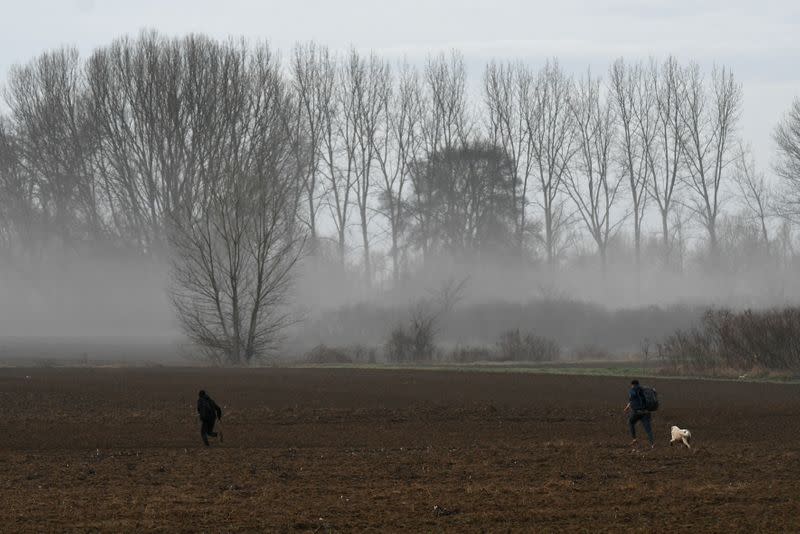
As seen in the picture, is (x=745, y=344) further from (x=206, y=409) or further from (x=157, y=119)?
(x=157, y=119)

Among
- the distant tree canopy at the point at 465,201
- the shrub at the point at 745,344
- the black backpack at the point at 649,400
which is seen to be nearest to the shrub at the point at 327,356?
the shrub at the point at 745,344

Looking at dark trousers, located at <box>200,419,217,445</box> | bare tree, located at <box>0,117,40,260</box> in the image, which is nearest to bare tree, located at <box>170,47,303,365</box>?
dark trousers, located at <box>200,419,217,445</box>

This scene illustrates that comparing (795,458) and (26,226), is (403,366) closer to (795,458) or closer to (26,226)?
(795,458)

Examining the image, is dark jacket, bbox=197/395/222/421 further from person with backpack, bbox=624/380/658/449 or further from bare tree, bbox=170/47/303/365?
bare tree, bbox=170/47/303/365

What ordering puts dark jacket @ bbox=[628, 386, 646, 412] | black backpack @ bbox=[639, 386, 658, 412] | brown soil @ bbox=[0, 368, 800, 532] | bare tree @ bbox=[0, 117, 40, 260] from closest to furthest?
brown soil @ bbox=[0, 368, 800, 532] → black backpack @ bbox=[639, 386, 658, 412] → dark jacket @ bbox=[628, 386, 646, 412] → bare tree @ bbox=[0, 117, 40, 260]

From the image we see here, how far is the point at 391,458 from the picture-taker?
2336 centimetres

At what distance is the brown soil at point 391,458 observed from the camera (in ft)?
55.7

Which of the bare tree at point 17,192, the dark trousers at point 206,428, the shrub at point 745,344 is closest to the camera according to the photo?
the dark trousers at point 206,428

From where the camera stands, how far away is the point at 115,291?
8869 cm

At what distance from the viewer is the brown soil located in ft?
55.7

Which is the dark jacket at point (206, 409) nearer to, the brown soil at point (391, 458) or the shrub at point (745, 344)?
the brown soil at point (391, 458)

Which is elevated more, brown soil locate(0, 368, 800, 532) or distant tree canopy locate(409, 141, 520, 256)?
distant tree canopy locate(409, 141, 520, 256)

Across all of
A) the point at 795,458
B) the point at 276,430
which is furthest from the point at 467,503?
the point at 276,430

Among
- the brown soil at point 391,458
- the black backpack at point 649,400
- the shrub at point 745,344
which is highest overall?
the shrub at point 745,344
